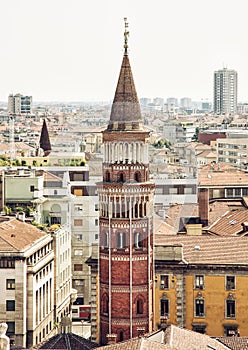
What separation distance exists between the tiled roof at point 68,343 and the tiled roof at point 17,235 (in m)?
3.77

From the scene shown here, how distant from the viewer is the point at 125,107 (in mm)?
15391

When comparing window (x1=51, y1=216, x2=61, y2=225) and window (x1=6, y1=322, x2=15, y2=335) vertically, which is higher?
window (x1=51, y1=216, x2=61, y2=225)

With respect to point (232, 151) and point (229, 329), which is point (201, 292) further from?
point (232, 151)

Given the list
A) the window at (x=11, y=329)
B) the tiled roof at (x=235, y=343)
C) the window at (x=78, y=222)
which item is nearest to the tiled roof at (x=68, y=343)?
the tiled roof at (x=235, y=343)

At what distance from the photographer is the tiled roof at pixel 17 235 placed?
1898 cm

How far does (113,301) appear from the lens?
1573cm

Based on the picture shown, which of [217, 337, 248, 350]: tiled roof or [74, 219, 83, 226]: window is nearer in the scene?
[217, 337, 248, 350]: tiled roof

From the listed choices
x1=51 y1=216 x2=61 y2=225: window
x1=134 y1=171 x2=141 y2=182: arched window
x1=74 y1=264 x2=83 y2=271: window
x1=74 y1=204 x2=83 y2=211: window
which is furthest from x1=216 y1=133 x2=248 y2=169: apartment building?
x1=134 y1=171 x2=141 y2=182: arched window

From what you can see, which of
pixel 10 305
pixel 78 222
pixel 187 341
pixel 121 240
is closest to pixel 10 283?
pixel 10 305

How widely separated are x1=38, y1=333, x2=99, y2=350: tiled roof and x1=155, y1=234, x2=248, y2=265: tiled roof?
2608 mm

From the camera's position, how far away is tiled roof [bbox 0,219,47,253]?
747 inches

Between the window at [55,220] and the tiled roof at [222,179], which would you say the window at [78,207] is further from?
the tiled roof at [222,179]

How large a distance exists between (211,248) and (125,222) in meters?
3.19

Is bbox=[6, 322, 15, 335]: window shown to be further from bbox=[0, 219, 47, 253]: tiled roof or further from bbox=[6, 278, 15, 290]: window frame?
bbox=[0, 219, 47, 253]: tiled roof
